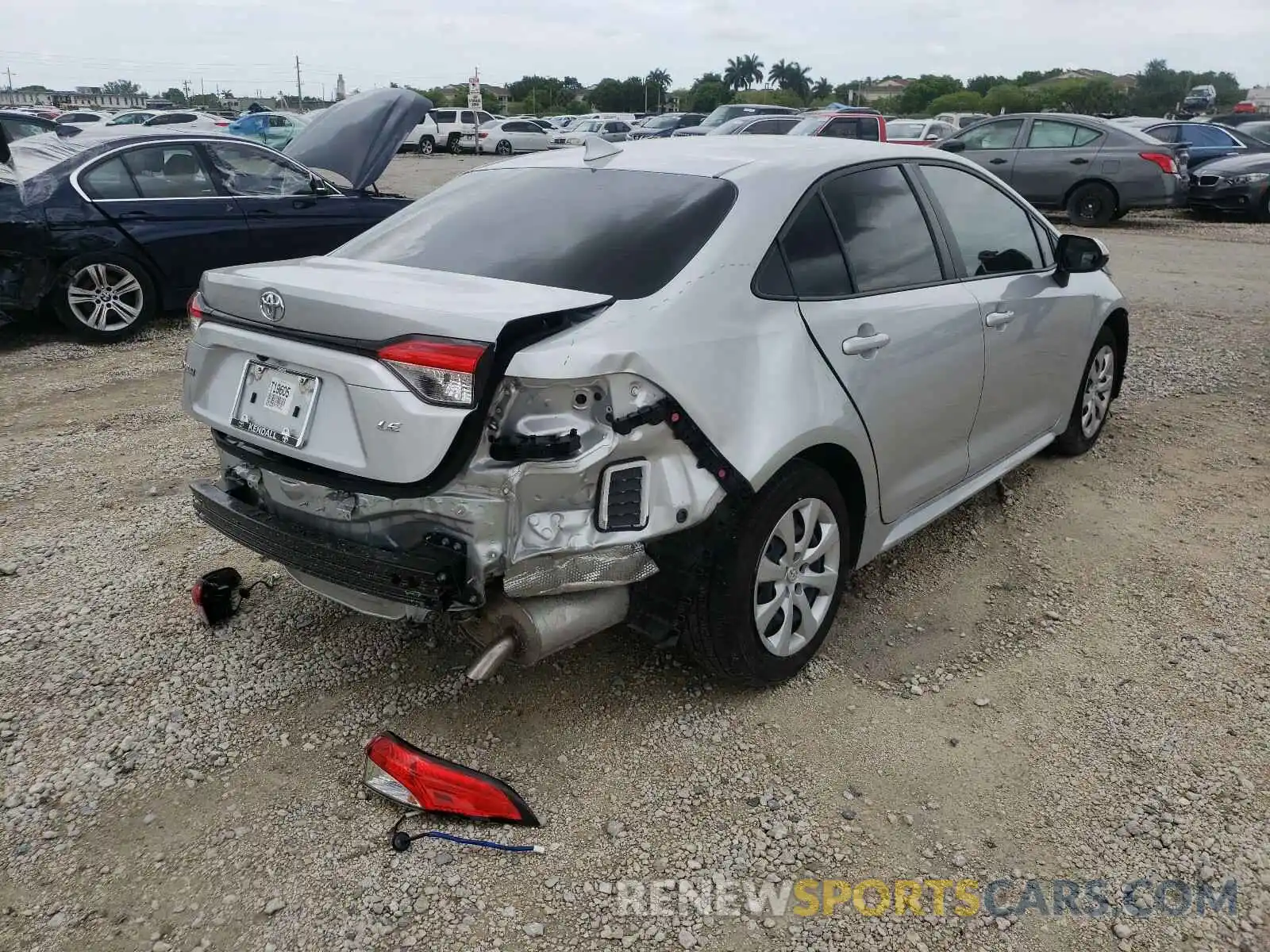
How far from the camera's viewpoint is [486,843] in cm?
247

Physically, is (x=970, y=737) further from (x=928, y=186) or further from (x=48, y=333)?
(x=48, y=333)

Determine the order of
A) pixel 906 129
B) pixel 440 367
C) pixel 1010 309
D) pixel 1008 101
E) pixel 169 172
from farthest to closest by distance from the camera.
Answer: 1. pixel 1008 101
2. pixel 906 129
3. pixel 169 172
4. pixel 1010 309
5. pixel 440 367

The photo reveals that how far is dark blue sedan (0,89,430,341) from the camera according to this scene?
6988mm

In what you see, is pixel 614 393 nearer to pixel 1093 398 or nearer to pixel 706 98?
pixel 1093 398

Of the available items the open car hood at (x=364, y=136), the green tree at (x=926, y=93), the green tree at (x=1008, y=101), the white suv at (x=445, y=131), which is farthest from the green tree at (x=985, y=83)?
the open car hood at (x=364, y=136)

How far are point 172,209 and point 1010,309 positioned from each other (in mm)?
6469

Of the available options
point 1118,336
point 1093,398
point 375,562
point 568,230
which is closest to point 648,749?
point 375,562

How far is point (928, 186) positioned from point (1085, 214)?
11957 mm

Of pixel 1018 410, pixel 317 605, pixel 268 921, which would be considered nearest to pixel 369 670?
pixel 317 605

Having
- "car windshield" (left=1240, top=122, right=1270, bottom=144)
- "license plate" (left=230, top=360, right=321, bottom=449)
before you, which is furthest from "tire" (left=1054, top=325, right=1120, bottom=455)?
"car windshield" (left=1240, top=122, right=1270, bottom=144)

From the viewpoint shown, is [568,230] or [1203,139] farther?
[1203,139]

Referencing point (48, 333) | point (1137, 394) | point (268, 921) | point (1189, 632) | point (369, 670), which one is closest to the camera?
point (268, 921)

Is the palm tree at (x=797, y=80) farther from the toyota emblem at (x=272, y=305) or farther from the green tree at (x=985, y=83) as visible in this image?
the toyota emblem at (x=272, y=305)

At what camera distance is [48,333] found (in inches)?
306
